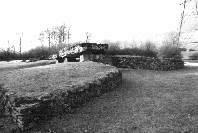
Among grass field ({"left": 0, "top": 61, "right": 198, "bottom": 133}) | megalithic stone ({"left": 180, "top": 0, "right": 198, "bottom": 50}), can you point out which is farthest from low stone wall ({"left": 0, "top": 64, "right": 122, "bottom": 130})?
megalithic stone ({"left": 180, "top": 0, "right": 198, "bottom": 50})

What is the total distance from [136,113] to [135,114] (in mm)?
103

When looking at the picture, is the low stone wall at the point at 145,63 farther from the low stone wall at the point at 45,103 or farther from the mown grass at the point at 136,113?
the low stone wall at the point at 45,103

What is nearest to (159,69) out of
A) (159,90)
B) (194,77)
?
(194,77)

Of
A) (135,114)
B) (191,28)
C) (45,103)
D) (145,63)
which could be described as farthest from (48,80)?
(191,28)

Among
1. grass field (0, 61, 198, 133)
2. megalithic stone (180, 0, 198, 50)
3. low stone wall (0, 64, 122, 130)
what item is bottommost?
grass field (0, 61, 198, 133)

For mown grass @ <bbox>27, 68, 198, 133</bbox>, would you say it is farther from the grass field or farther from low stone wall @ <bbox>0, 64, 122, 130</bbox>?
low stone wall @ <bbox>0, 64, 122, 130</bbox>

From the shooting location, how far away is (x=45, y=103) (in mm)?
6645

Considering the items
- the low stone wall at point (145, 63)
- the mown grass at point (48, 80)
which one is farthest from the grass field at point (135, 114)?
the low stone wall at point (145, 63)

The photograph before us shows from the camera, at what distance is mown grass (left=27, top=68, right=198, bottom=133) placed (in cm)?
652

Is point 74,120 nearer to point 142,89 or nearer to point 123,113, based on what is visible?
point 123,113

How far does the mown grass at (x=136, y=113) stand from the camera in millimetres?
6523

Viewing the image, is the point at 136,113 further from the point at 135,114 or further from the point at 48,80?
the point at 48,80

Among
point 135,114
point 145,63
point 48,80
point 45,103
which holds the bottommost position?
point 135,114

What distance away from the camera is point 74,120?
277 inches
